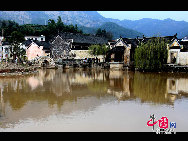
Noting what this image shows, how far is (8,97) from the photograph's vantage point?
47.4 feet

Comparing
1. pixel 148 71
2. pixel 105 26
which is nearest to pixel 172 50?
pixel 148 71

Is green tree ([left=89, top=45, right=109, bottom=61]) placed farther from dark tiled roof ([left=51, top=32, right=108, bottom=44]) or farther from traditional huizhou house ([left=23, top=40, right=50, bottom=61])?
traditional huizhou house ([left=23, top=40, right=50, bottom=61])

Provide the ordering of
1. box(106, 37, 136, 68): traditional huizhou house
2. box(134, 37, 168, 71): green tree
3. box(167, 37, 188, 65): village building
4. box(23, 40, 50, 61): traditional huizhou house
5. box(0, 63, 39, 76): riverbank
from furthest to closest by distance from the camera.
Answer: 1. box(23, 40, 50, 61): traditional huizhou house
2. box(106, 37, 136, 68): traditional huizhou house
3. box(167, 37, 188, 65): village building
4. box(134, 37, 168, 71): green tree
5. box(0, 63, 39, 76): riverbank

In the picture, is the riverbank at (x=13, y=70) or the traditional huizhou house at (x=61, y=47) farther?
the traditional huizhou house at (x=61, y=47)

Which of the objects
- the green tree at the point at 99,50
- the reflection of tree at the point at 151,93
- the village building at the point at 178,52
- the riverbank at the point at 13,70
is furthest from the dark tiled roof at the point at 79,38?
the reflection of tree at the point at 151,93

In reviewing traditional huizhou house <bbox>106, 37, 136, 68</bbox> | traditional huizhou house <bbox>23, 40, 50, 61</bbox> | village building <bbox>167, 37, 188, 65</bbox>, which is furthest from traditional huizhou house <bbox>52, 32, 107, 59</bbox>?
village building <bbox>167, 37, 188, 65</bbox>

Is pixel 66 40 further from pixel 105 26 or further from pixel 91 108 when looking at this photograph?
pixel 105 26

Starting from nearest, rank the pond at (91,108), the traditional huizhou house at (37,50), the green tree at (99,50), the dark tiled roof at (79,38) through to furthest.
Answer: the pond at (91,108)
the green tree at (99,50)
the dark tiled roof at (79,38)
the traditional huizhou house at (37,50)

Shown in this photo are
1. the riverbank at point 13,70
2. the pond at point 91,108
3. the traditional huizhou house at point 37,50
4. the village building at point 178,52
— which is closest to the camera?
the pond at point 91,108

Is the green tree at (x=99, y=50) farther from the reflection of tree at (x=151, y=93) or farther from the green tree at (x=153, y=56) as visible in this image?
the reflection of tree at (x=151, y=93)

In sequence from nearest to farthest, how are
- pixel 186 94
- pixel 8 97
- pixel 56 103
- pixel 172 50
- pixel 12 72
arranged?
pixel 56 103
pixel 8 97
pixel 186 94
pixel 12 72
pixel 172 50

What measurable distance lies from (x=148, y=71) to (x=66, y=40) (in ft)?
58.7

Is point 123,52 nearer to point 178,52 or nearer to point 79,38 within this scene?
point 178,52

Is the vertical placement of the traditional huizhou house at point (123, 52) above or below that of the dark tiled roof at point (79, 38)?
below
